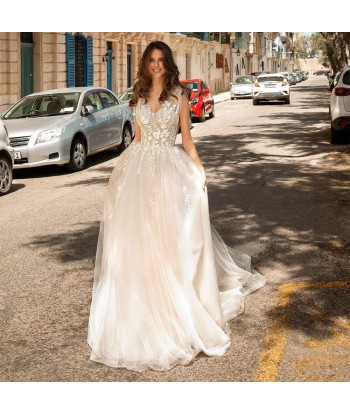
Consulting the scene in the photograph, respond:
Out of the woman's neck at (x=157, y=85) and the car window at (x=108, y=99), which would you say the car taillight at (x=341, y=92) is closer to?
the car window at (x=108, y=99)

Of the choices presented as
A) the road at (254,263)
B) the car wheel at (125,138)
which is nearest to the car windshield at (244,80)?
the car wheel at (125,138)

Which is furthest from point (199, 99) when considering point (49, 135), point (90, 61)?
point (49, 135)

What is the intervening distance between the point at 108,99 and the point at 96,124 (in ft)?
4.76

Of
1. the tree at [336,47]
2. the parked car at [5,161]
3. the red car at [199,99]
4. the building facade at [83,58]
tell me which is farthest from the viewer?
the tree at [336,47]

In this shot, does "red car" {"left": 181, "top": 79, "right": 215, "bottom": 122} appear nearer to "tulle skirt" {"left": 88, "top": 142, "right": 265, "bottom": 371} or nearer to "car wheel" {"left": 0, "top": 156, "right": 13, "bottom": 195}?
"car wheel" {"left": 0, "top": 156, "right": 13, "bottom": 195}

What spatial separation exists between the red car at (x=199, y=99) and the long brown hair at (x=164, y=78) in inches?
739

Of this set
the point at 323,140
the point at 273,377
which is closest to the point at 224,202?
the point at 273,377

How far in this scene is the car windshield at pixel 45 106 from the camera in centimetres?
1341

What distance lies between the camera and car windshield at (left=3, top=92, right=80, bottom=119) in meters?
13.4

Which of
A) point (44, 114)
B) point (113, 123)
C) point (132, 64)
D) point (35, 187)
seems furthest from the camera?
point (132, 64)

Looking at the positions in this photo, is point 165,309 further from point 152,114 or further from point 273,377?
point 152,114

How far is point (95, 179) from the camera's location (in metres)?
11.6

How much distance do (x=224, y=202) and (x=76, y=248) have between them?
2.76 meters

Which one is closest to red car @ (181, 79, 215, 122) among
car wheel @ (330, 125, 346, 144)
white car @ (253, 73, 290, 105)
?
car wheel @ (330, 125, 346, 144)
